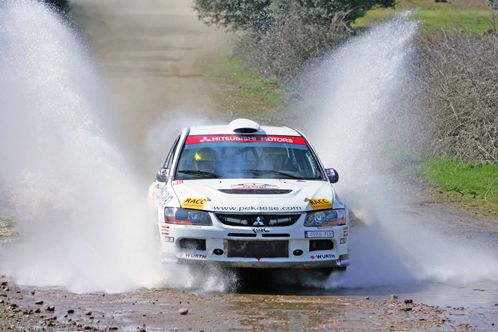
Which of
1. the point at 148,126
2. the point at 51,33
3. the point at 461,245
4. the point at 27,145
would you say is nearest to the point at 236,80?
the point at 148,126

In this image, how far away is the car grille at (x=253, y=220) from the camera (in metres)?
10.4

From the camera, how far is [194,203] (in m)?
10.6

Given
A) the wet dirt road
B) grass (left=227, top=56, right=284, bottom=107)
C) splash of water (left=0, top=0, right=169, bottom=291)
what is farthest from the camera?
grass (left=227, top=56, right=284, bottom=107)

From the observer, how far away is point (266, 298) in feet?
33.7

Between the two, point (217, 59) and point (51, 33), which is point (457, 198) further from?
point (217, 59)

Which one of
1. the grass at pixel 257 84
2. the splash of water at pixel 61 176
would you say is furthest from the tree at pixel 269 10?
the splash of water at pixel 61 176

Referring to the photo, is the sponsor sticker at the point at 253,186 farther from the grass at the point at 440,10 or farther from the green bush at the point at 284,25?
the grass at the point at 440,10

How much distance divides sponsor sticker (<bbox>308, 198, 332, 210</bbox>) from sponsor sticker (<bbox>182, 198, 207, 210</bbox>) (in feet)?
3.36

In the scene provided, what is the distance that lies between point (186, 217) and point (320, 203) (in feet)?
4.24

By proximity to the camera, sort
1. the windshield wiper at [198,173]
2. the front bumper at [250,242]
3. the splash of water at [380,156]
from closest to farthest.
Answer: the front bumper at [250,242], the windshield wiper at [198,173], the splash of water at [380,156]

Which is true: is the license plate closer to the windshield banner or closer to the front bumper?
the front bumper

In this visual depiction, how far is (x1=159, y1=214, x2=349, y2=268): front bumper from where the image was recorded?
10.4 metres

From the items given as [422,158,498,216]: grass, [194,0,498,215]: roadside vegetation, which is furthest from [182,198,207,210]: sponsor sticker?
[194,0,498,215]: roadside vegetation

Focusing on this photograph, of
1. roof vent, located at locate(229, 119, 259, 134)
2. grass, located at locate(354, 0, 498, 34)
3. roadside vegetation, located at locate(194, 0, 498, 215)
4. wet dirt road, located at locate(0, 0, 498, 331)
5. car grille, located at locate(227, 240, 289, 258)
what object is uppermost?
grass, located at locate(354, 0, 498, 34)
